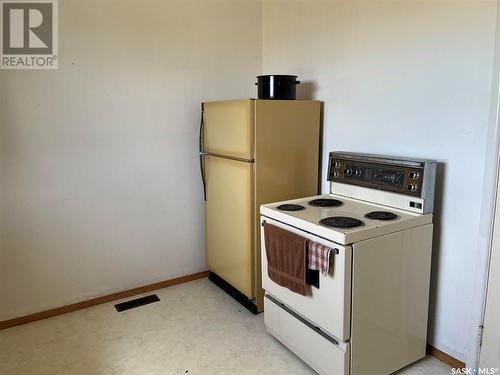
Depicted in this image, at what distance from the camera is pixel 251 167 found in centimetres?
260

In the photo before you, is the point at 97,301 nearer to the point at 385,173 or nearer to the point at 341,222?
the point at 341,222

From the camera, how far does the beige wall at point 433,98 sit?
197 centimetres

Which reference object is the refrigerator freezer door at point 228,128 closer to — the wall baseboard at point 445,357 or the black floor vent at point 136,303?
the black floor vent at point 136,303

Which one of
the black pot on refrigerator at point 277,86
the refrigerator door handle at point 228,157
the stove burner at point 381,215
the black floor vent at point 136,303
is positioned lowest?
the black floor vent at point 136,303

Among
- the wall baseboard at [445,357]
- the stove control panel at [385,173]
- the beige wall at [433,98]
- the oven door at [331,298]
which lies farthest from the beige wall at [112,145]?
the wall baseboard at [445,357]

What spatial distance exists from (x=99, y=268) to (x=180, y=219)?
0.72 m

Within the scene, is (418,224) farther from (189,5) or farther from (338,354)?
(189,5)

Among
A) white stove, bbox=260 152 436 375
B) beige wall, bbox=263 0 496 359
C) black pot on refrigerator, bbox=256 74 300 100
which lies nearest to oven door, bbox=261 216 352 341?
white stove, bbox=260 152 436 375

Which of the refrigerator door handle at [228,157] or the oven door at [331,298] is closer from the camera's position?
the oven door at [331,298]

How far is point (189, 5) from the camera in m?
3.07

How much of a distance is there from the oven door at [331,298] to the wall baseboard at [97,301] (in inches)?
55.3

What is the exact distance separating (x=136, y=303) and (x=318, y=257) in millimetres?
1696

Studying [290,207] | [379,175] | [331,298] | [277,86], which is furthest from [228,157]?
[331,298]

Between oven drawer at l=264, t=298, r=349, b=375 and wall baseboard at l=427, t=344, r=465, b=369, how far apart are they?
69 centimetres
